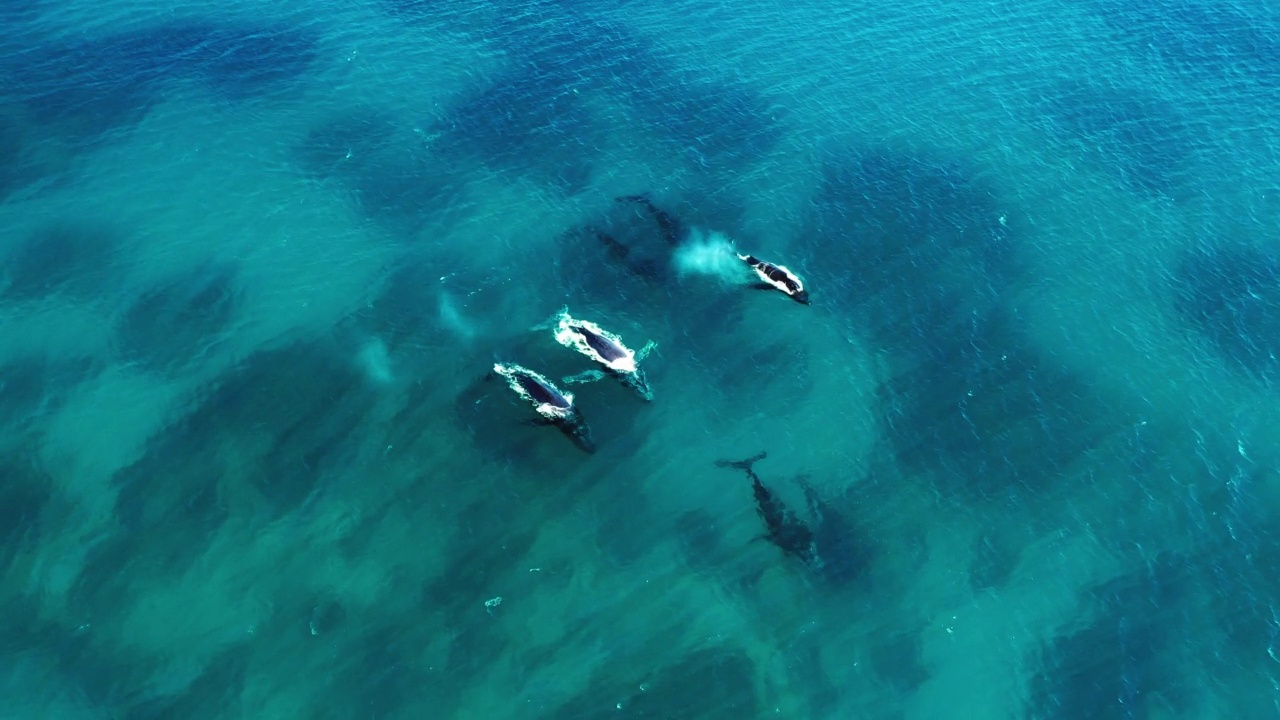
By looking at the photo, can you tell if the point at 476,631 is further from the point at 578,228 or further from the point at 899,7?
the point at 899,7

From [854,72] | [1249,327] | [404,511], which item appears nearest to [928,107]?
[854,72]

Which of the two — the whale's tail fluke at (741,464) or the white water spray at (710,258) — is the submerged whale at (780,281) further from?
the whale's tail fluke at (741,464)

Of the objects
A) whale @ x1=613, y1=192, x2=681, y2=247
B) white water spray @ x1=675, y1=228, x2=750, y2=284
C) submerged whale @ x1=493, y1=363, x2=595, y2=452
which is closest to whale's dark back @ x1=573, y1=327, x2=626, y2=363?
submerged whale @ x1=493, y1=363, x2=595, y2=452

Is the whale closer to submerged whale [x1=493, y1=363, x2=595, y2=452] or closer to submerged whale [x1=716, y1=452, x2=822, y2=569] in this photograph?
submerged whale [x1=493, y1=363, x2=595, y2=452]

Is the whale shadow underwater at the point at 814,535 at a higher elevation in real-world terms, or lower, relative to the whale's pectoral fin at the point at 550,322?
lower

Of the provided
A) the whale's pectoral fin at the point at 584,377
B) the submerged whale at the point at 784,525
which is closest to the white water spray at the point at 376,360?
the whale's pectoral fin at the point at 584,377
